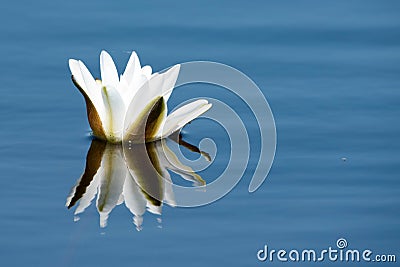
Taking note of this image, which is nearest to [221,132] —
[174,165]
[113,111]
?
[174,165]

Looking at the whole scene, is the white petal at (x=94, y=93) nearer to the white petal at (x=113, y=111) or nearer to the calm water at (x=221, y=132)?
the white petal at (x=113, y=111)

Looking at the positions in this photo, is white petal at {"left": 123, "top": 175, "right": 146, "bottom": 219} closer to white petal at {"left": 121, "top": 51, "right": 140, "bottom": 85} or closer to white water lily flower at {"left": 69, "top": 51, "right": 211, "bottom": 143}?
white water lily flower at {"left": 69, "top": 51, "right": 211, "bottom": 143}

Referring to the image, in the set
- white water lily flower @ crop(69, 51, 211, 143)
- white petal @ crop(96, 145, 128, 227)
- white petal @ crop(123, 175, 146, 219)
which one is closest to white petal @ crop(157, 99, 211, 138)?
white water lily flower @ crop(69, 51, 211, 143)

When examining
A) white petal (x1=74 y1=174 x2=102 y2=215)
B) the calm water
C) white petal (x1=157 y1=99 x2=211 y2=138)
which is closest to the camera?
the calm water

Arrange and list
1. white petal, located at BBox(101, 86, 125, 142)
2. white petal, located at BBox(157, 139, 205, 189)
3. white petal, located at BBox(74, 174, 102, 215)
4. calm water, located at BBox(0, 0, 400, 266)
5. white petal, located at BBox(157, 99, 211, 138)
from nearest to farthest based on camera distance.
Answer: calm water, located at BBox(0, 0, 400, 266) → white petal, located at BBox(74, 174, 102, 215) → white petal, located at BBox(157, 139, 205, 189) → white petal, located at BBox(101, 86, 125, 142) → white petal, located at BBox(157, 99, 211, 138)

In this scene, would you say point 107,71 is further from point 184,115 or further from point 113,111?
point 184,115

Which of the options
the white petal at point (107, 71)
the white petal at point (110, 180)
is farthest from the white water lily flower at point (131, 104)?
the white petal at point (110, 180)
